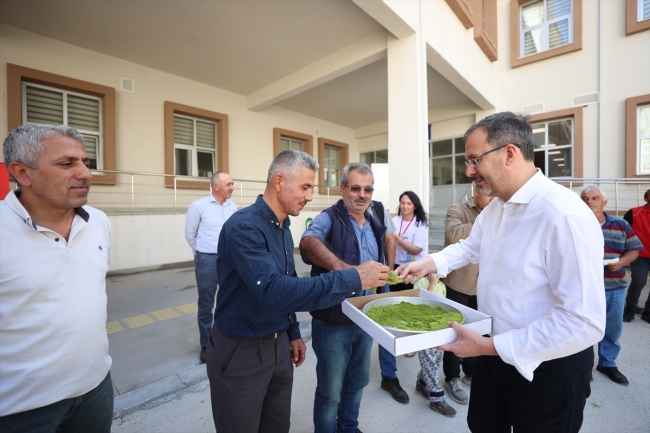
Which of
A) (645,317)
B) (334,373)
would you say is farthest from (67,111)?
(645,317)

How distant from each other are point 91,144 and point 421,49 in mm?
7761

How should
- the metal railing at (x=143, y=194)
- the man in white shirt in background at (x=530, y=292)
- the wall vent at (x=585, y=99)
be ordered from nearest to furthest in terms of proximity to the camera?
1. the man in white shirt in background at (x=530, y=292)
2. the metal railing at (x=143, y=194)
3. the wall vent at (x=585, y=99)

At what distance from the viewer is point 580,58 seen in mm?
9273

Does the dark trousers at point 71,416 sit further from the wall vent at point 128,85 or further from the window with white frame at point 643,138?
the window with white frame at point 643,138

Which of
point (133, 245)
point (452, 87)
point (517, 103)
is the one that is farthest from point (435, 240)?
point (133, 245)

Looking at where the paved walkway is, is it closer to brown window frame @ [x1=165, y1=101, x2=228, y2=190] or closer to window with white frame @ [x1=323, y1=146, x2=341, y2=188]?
brown window frame @ [x1=165, y1=101, x2=228, y2=190]

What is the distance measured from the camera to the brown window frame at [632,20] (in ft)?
27.0

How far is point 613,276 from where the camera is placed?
133 inches

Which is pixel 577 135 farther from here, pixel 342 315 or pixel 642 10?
pixel 342 315

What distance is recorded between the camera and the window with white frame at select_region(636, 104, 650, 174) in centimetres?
852

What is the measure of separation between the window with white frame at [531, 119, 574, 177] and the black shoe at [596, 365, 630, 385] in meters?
8.09

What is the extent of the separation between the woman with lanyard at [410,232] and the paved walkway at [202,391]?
1.20m

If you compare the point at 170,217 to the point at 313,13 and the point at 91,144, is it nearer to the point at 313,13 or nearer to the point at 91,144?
the point at 91,144

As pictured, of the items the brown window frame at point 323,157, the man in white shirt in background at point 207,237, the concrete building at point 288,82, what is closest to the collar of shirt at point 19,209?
the man in white shirt in background at point 207,237
